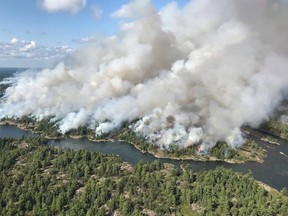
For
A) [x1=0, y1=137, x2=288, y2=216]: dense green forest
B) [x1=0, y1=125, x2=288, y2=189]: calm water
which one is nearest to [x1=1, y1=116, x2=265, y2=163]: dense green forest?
[x1=0, y1=125, x2=288, y2=189]: calm water

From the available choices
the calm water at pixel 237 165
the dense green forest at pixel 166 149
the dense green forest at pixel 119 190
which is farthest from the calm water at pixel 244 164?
the dense green forest at pixel 119 190

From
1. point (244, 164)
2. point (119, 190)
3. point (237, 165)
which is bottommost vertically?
point (119, 190)

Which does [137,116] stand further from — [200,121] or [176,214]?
[176,214]

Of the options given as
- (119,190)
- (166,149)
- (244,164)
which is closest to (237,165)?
(244,164)

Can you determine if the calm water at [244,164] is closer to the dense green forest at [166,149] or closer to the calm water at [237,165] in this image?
the calm water at [237,165]

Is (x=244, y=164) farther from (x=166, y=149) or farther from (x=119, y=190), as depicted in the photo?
(x=119, y=190)

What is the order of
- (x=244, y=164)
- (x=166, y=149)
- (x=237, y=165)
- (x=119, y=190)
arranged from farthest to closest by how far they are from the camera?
(x=166, y=149) → (x=244, y=164) → (x=237, y=165) → (x=119, y=190)

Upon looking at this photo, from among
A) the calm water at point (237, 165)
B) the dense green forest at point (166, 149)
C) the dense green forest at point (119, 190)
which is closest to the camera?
the dense green forest at point (119, 190)
